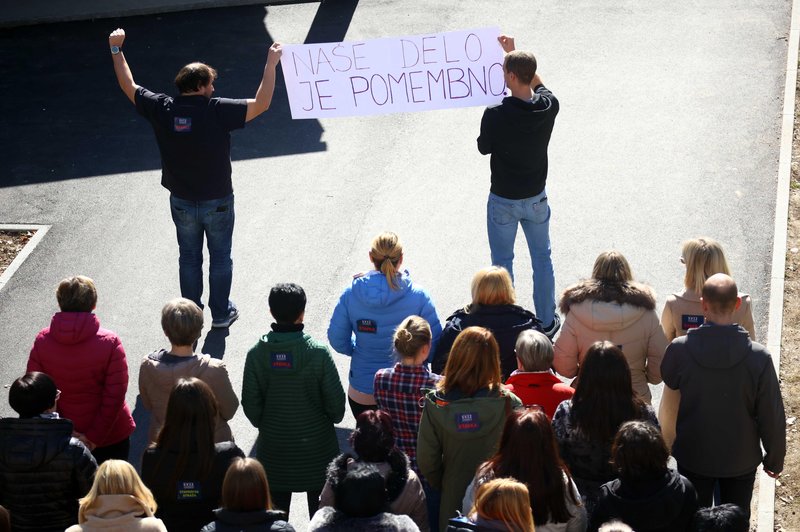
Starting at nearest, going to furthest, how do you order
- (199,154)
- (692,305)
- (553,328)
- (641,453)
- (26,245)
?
(641,453)
(692,305)
(199,154)
(553,328)
(26,245)

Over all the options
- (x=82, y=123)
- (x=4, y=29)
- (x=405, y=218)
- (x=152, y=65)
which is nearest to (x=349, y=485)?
(x=405, y=218)

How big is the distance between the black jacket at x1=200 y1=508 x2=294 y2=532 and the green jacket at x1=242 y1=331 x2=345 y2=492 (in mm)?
1591

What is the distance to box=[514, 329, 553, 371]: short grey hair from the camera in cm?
596

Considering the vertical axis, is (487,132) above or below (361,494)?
above

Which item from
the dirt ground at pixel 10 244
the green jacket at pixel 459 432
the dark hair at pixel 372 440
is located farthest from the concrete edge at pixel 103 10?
the dark hair at pixel 372 440

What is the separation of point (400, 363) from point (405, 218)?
4.89 m

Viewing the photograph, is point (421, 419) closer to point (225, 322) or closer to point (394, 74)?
point (225, 322)

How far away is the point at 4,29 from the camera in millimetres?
16531

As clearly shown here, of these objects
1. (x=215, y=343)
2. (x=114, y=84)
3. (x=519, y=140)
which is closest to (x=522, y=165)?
(x=519, y=140)

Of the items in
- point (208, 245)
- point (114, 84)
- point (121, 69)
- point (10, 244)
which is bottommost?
point (208, 245)

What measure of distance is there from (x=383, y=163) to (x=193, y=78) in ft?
12.8

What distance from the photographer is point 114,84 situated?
14.4 metres

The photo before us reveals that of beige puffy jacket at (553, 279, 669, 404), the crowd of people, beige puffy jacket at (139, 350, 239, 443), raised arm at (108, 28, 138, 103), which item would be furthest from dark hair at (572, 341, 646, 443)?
raised arm at (108, 28, 138, 103)

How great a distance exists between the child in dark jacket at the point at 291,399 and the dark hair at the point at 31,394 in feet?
3.88
